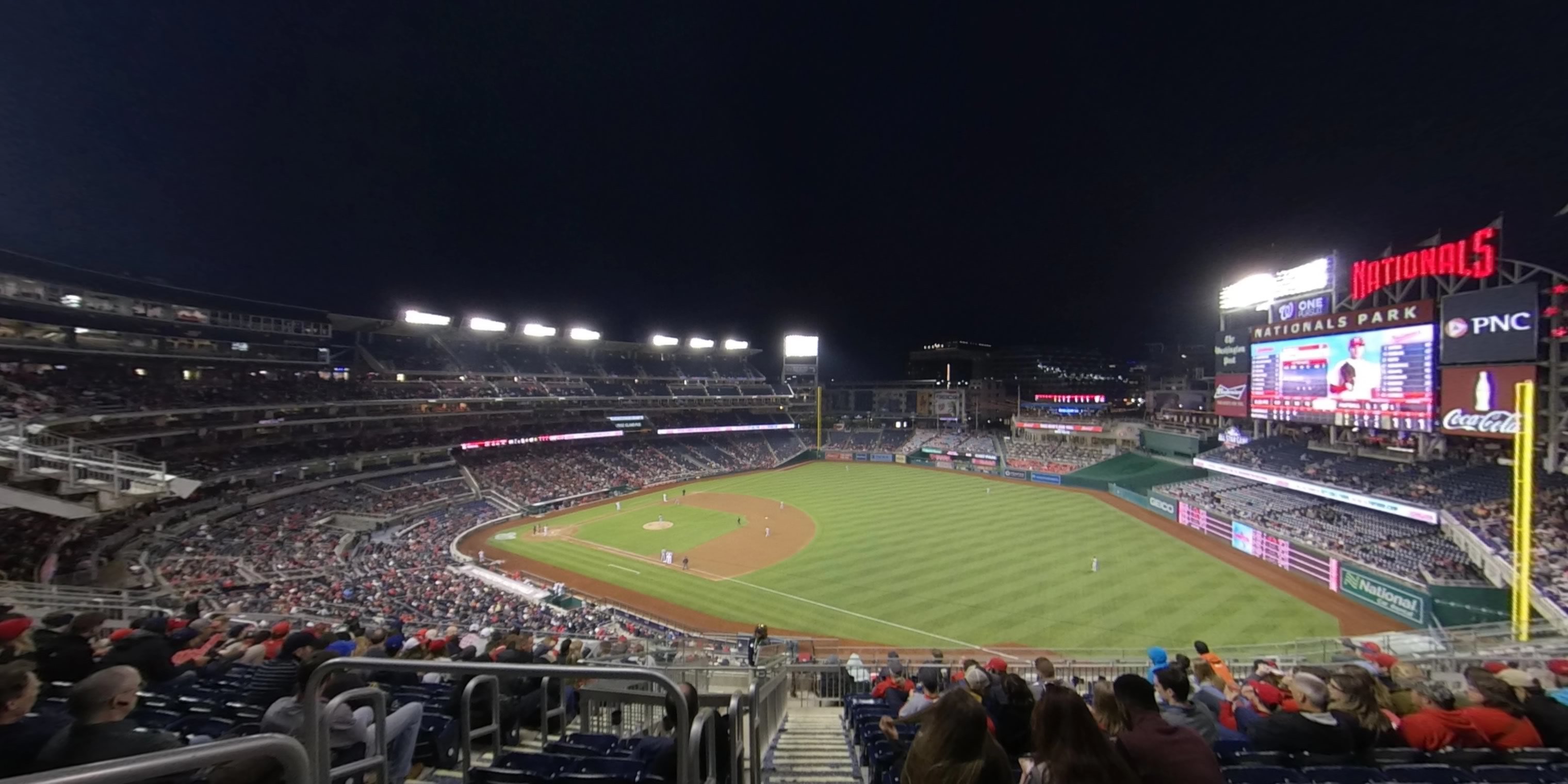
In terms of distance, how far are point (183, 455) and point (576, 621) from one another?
959 inches

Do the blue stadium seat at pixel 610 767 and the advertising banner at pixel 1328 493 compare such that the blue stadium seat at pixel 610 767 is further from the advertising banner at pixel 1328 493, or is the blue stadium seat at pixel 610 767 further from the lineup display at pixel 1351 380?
the lineup display at pixel 1351 380

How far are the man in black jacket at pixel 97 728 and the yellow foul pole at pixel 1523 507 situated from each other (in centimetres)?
2478

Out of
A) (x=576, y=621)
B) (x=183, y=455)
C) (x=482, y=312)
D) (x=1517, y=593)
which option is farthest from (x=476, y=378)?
(x=1517, y=593)

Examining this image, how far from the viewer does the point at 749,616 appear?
70.8 ft

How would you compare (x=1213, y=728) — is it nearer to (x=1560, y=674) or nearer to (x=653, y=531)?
(x=1560, y=674)

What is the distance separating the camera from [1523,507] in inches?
687

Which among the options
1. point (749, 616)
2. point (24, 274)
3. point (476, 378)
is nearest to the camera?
point (749, 616)

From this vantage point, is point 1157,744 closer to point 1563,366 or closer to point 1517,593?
point 1517,593

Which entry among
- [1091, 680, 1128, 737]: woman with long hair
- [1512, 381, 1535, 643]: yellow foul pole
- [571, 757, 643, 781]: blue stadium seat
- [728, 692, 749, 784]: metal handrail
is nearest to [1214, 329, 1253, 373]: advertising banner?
[1512, 381, 1535, 643]: yellow foul pole

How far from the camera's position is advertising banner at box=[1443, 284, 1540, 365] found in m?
20.2

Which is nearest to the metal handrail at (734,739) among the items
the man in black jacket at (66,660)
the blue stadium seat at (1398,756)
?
the blue stadium seat at (1398,756)

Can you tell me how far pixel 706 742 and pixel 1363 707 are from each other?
5.05 m

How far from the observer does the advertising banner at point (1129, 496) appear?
38.6 m

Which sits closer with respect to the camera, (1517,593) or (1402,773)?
(1402,773)
